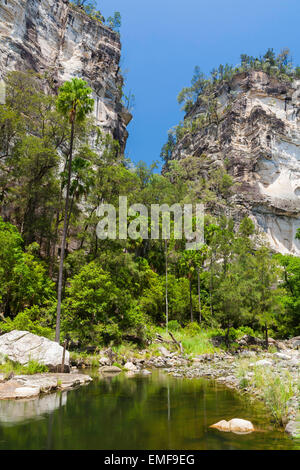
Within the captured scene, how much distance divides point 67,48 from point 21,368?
181ft

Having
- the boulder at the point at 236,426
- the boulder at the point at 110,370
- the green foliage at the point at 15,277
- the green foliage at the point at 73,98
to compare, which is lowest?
the boulder at the point at 110,370

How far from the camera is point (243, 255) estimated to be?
38.6m

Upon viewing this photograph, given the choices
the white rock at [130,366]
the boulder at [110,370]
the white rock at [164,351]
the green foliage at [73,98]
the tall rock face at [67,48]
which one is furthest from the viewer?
the tall rock face at [67,48]

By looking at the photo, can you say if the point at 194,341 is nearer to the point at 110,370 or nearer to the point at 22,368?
the point at 110,370

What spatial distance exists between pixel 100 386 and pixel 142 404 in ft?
11.5

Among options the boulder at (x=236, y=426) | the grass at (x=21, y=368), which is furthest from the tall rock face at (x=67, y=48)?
the boulder at (x=236, y=426)

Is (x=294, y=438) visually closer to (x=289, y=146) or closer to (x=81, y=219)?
(x=81, y=219)

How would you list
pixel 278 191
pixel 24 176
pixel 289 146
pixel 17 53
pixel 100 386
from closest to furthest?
1. pixel 100 386
2. pixel 24 176
3. pixel 17 53
4. pixel 278 191
5. pixel 289 146

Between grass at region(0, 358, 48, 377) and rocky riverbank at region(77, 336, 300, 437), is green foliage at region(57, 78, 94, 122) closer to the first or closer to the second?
grass at region(0, 358, 48, 377)

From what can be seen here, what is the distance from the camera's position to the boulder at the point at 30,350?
45.1 feet

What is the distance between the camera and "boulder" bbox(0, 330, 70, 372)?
1373cm

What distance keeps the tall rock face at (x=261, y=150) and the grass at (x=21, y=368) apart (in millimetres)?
46392

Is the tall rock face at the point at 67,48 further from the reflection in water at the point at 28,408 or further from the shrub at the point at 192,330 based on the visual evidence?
the reflection in water at the point at 28,408
